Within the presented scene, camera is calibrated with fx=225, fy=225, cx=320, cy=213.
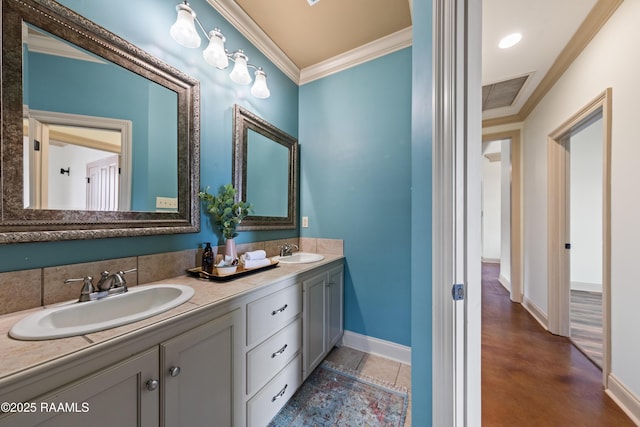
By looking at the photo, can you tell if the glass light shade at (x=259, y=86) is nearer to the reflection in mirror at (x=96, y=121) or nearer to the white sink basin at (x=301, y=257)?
the reflection in mirror at (x=96, y=121)

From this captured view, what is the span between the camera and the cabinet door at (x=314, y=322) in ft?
4.89

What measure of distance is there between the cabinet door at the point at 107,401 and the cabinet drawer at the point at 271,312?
1.36 ft

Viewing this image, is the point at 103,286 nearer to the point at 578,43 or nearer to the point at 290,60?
the point at 290,60

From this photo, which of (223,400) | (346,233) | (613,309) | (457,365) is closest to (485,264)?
(613,309)

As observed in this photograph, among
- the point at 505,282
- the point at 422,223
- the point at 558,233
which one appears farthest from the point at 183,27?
the point at 505,282

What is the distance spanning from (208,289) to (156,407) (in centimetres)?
43

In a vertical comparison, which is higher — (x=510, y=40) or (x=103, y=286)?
(x=510, y=40)

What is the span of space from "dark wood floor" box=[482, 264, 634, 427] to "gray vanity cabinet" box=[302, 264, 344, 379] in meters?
1.03

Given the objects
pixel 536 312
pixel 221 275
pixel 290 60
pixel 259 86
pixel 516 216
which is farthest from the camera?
pixel 516 216

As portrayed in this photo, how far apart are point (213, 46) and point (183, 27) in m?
0.18

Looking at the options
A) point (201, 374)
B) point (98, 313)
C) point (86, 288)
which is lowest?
point (201, 374)

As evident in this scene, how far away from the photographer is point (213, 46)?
1.35 meters

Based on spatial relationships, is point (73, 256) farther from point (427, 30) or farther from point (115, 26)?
point (427, 30)

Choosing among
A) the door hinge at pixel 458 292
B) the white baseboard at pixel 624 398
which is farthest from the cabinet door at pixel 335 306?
the white baseboard at pixel 624 398
